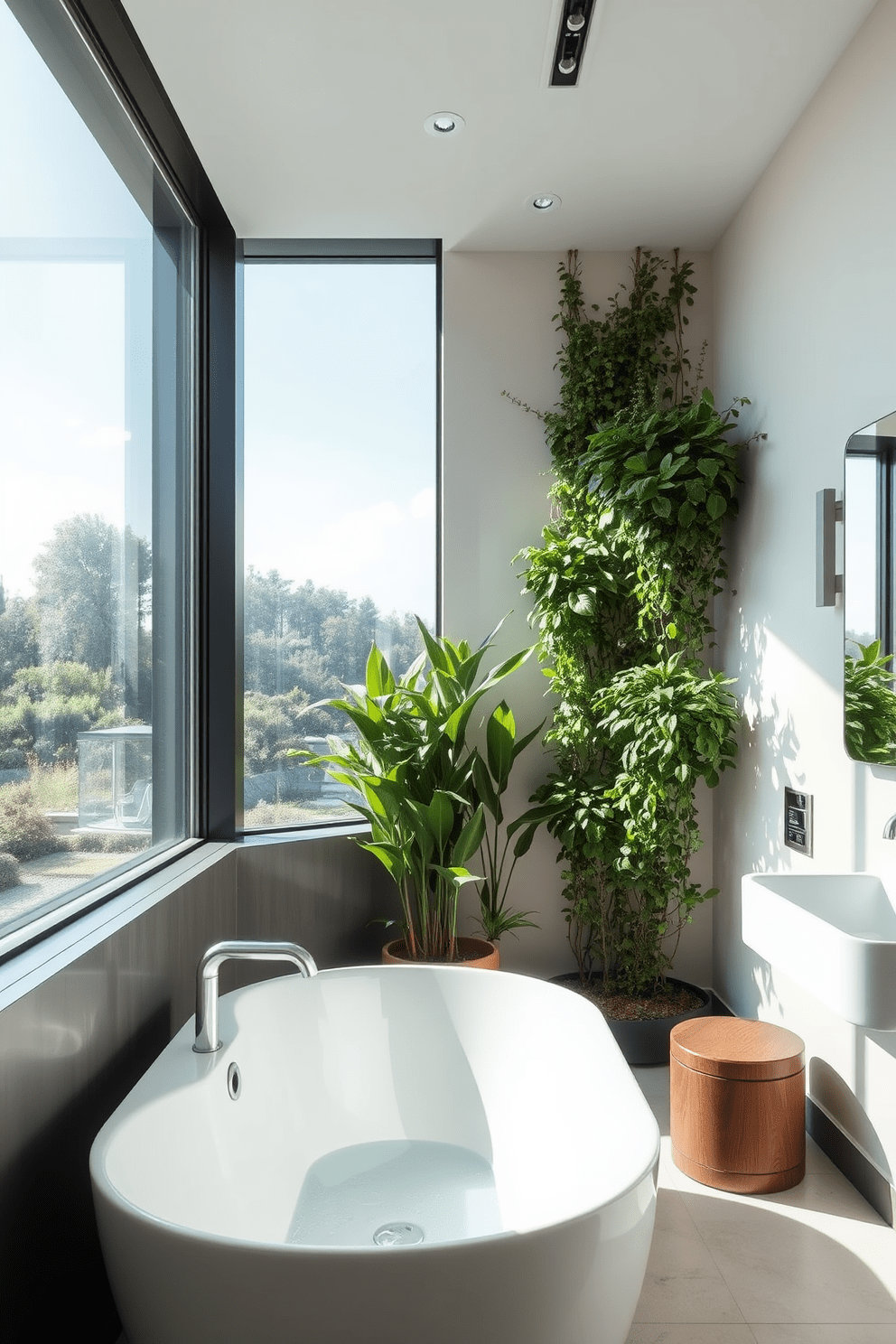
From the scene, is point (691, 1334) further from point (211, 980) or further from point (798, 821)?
point (798, 821)

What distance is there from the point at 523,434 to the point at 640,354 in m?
0.50

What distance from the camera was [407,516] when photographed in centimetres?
351

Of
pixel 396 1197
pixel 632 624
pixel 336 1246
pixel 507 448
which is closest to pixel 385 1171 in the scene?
pixel 396 1197

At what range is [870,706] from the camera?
2.21 meters

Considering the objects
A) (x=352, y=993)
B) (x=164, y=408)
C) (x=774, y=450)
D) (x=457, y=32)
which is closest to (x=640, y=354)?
(x=774, y=450)

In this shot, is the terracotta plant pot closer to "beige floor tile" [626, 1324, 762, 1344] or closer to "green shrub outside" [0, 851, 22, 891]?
"beige floor tile" [626, 1324, 762, 1344]

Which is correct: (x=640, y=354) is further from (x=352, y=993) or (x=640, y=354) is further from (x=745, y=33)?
(x=352, y=993)

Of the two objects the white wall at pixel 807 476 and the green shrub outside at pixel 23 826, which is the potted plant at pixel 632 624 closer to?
the white wall at pixel 807 476

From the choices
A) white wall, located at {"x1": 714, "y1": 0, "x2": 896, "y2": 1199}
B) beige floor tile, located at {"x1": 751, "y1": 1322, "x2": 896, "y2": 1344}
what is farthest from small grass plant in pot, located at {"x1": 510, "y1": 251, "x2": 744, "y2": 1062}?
beige floor tile, located at {"x1": 751, "y1": 1322, "x2": 896, "y2": 1344}

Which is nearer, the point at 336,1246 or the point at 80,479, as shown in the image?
the point at 336,1246

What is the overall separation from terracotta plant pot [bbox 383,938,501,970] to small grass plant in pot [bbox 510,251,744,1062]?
388mm

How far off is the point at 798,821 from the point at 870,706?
0.57 metres

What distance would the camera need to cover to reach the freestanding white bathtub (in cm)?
117

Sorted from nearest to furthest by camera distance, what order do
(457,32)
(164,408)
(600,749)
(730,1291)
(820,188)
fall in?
1. (730,1291)
2. (457,32)
3. (820,188)
4. (164,408)
5. (600,749)
